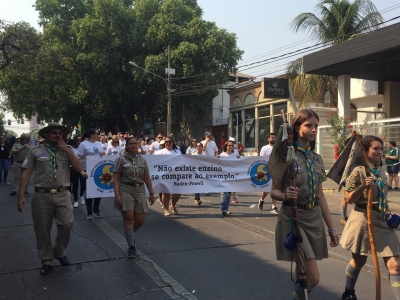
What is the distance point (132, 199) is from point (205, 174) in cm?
412

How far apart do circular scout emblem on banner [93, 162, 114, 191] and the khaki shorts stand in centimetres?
293

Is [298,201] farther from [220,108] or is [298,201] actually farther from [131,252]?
[220,108]

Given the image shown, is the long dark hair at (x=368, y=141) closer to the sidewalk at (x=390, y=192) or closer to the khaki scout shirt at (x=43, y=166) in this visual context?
the khaki scout shirt at (x=43, y=166)

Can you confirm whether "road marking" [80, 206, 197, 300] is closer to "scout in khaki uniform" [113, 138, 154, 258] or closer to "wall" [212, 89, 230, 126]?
"scout in khaki uniform" [113, 138, 154, 258]

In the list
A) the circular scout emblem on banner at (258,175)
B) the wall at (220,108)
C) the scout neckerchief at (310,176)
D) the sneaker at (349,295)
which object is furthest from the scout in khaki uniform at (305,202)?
the wall at (220,108)

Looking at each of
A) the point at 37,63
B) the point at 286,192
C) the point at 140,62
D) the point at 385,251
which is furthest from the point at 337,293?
the point at 140,62

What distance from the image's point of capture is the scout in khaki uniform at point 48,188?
525 cm

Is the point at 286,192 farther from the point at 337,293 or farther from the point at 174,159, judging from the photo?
the point at 174,159

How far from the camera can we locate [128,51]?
31188mm

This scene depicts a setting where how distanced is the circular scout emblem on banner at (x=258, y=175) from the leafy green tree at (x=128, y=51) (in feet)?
65.5

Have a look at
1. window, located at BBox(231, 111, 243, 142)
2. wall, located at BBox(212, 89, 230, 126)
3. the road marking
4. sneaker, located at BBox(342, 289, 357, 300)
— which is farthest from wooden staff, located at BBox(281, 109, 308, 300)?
wall, located at BBox(212, 89, 230, 126)

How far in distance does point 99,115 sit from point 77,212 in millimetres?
25293

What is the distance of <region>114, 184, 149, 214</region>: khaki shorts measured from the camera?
589cm

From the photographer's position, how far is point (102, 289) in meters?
4.66
